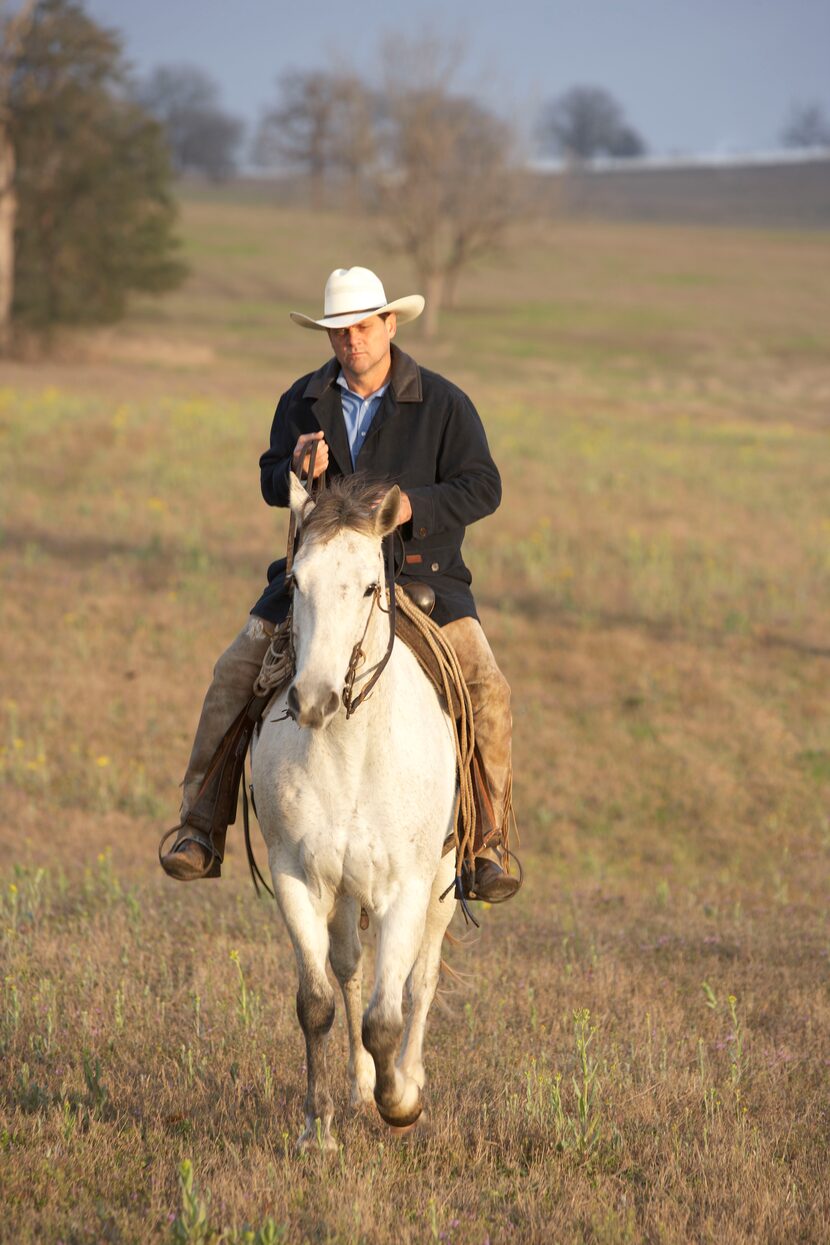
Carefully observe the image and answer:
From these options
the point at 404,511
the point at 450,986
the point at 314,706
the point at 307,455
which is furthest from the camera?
the point at 450,986

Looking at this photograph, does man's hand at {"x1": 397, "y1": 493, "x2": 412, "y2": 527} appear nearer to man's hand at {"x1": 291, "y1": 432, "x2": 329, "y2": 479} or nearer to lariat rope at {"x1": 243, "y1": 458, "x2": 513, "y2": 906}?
lariat rope at {"x1": 243, "y1": 458, "x2": 513, "y2": 906}

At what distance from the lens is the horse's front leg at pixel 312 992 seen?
5141mm

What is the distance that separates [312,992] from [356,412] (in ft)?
8.15

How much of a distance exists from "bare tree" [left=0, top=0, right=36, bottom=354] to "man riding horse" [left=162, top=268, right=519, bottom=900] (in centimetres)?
3609

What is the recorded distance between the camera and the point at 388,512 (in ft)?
15.9

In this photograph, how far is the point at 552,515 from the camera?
21.1 meters

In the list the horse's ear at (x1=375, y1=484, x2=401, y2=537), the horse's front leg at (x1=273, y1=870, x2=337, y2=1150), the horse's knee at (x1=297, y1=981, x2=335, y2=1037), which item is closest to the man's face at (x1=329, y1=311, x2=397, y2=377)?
the horse's ear at (x1=375, y1=484, x2=401, y2=537)

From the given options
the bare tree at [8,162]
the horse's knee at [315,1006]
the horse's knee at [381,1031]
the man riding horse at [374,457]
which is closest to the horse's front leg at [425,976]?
the man riding horse at [374,457]

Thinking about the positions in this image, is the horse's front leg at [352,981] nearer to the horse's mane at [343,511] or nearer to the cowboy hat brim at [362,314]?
the horse's mane at [343,511]

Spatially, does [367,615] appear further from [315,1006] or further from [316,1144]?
[316,1144]

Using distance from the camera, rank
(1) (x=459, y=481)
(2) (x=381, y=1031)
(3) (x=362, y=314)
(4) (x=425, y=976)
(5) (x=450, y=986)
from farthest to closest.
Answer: (5) (x=450, y=986), (4) (x=425, y=976), (1) (x=459, y=481), (3) (x=362, y=314), (2) (x=381, y=1031)

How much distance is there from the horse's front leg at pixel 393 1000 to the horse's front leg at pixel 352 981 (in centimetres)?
47

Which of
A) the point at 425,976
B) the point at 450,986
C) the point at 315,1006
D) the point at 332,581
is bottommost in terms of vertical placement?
the point at 450,986

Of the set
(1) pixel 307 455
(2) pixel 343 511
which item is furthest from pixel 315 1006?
(1) pixel 307 455
